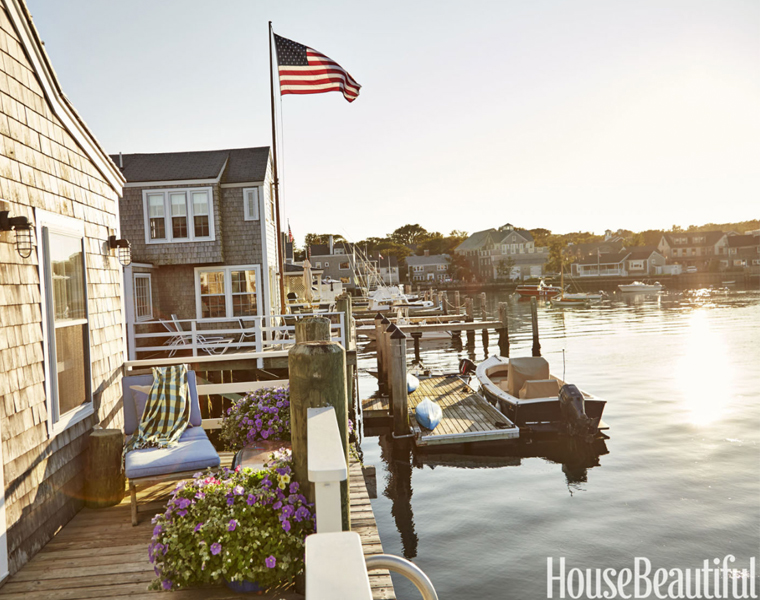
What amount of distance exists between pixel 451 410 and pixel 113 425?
29.5 feet

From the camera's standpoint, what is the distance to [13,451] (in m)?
4.62

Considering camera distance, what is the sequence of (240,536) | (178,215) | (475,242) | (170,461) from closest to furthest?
(240,536) → (170,461) → (178,215) → (475,242)

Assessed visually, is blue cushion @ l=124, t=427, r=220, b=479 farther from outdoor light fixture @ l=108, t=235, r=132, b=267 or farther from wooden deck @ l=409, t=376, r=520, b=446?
wooden deck @ l=409, t=376, r=520, b=446

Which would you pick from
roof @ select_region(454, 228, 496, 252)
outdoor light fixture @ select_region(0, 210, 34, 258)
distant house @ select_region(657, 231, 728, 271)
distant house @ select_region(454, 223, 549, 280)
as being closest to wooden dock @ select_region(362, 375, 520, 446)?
outdoor light fixture @ select_region(0, 210, 34, 258)

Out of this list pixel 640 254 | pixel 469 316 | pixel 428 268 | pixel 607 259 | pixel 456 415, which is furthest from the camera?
pixel 428 268

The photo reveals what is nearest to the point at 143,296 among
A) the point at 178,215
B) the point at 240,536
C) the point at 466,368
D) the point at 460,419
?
the point at 178,215

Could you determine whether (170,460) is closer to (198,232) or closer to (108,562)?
(108,562)

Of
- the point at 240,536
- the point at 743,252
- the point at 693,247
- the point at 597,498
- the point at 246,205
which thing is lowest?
the point at 597,498

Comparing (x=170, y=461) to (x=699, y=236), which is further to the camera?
(x=699, y=236)

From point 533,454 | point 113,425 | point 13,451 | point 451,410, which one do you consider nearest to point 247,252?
point 451,410

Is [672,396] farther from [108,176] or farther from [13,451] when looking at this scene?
[13,451]

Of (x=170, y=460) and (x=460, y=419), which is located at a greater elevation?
(x=170, y=460)

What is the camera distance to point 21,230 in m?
4.89

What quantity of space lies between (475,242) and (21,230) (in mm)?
110118
